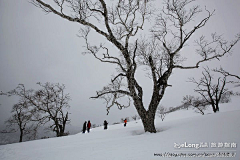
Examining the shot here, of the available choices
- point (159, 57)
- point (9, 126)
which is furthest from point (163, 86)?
point (9, 126)

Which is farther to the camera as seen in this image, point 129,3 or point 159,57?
point 159,57

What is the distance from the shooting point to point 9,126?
15.7 metres

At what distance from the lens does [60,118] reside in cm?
1471

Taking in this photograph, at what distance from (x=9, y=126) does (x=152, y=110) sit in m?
21.0

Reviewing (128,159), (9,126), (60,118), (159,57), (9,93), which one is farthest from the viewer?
(9,126)

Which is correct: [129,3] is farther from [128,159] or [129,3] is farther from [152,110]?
[128,159]

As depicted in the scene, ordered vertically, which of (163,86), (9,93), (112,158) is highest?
(9,93)

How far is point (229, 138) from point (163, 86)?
12.7 ft

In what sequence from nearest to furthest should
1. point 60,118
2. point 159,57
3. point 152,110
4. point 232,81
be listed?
point 152,110, point 159,57, point 232,81, point 60,118

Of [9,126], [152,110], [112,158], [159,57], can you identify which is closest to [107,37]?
[159,57]

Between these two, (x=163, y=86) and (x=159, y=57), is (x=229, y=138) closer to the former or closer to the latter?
(x=163, y=86)

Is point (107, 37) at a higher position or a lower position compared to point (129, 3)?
lower

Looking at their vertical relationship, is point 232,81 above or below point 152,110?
above

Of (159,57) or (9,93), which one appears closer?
(159,57)
